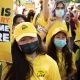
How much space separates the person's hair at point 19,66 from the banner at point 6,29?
0.09 meters

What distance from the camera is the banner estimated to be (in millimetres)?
3010

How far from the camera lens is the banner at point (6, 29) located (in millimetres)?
3010

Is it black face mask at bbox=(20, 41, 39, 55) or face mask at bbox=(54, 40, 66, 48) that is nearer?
black face mask at bbox=(20, 41, 39, 55)

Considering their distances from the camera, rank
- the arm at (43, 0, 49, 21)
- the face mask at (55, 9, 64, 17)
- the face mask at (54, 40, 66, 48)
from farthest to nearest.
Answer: the face mask at (55, 9, 64, 17) → the arm at (43, 0, 49, 21) → the face mask at (54, 40, 66, 48)

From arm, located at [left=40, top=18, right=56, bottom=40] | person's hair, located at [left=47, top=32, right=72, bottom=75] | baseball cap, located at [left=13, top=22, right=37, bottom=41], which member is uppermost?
baseball cap, located at [left=13, top=22, right=37, bottom=41]

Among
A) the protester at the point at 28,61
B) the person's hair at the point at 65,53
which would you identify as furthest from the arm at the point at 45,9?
the protester at the point at 28,61

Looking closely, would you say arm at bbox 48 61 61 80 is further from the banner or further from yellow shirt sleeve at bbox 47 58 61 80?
the banner

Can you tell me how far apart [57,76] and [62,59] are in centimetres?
116

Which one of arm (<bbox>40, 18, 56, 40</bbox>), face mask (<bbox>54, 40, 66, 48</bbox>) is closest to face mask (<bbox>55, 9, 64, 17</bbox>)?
arm (<bbox>40, 18, 56, 40</bbox>)

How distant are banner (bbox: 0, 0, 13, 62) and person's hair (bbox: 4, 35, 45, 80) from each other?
9 cm

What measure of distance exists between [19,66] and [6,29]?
1.35 ft

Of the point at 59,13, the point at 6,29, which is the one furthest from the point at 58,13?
the point at 6,29

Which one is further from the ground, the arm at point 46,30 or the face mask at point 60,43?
the arm at point 46,30

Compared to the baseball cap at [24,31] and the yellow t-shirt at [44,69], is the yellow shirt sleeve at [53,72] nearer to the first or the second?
the yellow t-shirt at [44,69]
